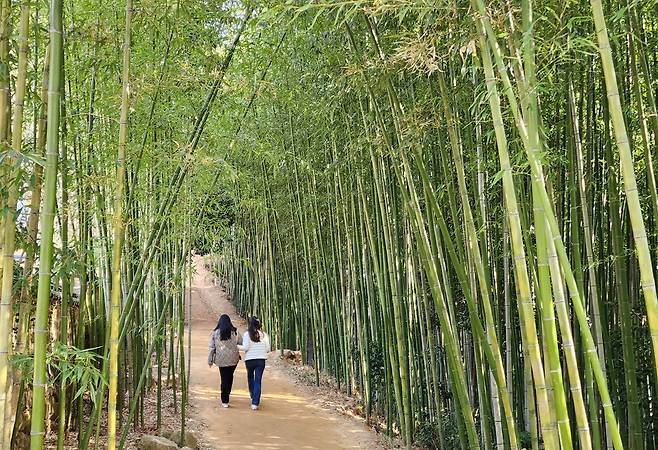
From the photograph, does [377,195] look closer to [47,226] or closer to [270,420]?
[270,420]

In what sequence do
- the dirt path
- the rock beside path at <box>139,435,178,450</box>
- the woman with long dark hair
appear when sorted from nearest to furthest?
the rock beside path at <box>139,435,178,450</box> → the dirt path → the woman with long dark hair

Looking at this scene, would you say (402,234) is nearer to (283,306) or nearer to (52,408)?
(52,408)

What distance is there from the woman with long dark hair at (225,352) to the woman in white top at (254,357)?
0.44ft

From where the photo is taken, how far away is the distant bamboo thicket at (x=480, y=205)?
79.9 inches

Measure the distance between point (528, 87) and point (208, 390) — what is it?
21.2 ft

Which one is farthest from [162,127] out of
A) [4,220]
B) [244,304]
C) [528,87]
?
[244,304]

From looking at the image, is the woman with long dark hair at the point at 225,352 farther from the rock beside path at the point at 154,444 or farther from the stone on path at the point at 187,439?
the rock beside path at the point at 154,444

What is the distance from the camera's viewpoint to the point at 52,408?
4.57 metres

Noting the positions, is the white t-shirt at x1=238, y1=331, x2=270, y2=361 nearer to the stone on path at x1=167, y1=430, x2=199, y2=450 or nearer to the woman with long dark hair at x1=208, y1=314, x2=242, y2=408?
the woman with long dark hair at x1=208, y1=314, x2=242, y2=408

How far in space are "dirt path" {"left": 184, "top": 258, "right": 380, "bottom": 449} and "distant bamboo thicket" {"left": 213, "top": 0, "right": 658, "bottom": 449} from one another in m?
0.52

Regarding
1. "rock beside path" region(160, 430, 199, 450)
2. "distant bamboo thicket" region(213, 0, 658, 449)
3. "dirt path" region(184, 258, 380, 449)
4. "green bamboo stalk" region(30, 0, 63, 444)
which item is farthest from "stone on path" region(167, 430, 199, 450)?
"green bamboo stalk" region(30, 0, 63, 444)

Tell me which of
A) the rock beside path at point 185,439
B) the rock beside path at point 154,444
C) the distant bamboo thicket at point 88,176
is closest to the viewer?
the distant bamboo thicket at point 88,176

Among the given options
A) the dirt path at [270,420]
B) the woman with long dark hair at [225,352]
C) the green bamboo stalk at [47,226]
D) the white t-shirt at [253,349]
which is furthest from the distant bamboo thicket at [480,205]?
the woman with long dark hair at [225,352]

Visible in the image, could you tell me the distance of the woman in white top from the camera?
257 inches
